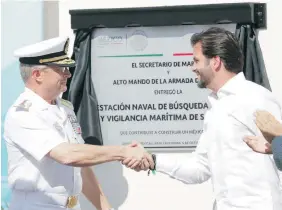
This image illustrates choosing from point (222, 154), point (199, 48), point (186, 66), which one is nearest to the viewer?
point (222, 154)

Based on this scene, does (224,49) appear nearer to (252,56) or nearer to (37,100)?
(37,100)

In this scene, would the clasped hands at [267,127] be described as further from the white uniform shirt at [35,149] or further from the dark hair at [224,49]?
the white uniform shirt at [35,149]

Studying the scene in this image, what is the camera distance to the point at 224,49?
15.0ft

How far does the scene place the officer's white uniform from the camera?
463cm

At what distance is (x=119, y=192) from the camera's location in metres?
6.49

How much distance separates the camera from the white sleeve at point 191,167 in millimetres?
4787

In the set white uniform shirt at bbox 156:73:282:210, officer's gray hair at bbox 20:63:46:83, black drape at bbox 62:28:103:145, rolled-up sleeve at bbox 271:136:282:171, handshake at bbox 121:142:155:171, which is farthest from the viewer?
black drape at bbox 62:28:103:145

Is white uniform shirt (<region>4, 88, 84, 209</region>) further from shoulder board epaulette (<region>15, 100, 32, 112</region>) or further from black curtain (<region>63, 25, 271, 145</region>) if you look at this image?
black curtain (<region>63, 25, 271, 145</region>)

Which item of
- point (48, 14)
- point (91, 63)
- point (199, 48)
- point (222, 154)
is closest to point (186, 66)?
point (91, 63)

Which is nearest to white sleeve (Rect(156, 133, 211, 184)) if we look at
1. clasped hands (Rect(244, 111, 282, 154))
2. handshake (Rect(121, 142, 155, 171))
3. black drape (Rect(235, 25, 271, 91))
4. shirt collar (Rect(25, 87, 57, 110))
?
handshake (Rect(121, 142, 155, 171))

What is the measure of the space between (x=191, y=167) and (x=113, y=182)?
1.80 m

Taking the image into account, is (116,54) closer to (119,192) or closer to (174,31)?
(174,31)

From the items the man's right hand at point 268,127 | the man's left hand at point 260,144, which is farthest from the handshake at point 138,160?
the man's right hand at point 268,127

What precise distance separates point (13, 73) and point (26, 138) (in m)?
2.04
